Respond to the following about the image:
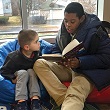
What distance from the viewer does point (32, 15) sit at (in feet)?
7.91

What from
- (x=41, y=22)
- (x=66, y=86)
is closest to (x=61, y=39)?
(x=66, y=86)

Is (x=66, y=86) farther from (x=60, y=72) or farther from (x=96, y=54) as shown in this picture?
(x=96, y=54)

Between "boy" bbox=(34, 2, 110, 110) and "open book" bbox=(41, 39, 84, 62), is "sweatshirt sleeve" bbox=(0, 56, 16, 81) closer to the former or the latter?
"boy" bbox=(34, 2, 110, 110)

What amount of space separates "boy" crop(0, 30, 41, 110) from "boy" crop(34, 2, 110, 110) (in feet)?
0.27

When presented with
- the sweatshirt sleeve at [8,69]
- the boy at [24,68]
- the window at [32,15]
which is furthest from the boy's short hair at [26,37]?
the window at [32,15]

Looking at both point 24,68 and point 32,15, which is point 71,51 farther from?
point 32,15

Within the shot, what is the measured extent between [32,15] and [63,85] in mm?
1060

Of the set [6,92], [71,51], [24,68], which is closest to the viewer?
[71,51]

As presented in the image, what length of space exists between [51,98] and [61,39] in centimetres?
53

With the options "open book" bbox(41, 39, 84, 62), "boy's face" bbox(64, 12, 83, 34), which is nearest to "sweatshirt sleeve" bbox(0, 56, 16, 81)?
"open book" bbox(41, 39, 84, 62)

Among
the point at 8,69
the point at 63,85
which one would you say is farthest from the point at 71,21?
the point at 8,69

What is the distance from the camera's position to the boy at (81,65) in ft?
5.16

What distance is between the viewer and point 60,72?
1.80 metres

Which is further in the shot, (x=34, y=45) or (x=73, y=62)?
(x=34, y=45)
